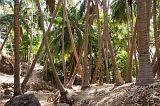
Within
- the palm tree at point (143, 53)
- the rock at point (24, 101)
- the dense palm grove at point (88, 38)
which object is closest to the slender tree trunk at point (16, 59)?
the dense palm grove at point (88, 38)

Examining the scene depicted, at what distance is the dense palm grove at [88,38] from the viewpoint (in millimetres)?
10867

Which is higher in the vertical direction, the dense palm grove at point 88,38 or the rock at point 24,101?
the dense palm grove at point 88,38

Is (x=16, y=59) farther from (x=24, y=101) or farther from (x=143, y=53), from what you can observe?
(x=143, y=53)

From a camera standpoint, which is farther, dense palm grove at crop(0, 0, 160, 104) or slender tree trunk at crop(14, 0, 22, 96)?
slender tree trunk at crop(14, 0, 22, 96)

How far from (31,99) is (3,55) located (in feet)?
73.4

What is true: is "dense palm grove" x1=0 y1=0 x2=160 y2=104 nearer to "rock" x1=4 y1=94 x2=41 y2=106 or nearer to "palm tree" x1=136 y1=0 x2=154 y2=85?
"palm tree" x1=136 y1=0 x2=154 y2=85

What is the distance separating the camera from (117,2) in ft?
73.0

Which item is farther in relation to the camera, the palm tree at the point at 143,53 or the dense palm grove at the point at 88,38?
the dense palm grove at the point at 88,38

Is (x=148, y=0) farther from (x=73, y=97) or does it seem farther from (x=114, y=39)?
(x=114, y=39)

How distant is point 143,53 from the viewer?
309 inches

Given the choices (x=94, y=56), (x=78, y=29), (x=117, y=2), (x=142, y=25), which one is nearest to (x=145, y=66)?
(x=142, y=25)

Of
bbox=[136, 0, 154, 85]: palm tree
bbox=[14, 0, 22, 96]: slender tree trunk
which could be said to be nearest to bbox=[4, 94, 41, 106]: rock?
bbox=[14, 0, 22, 96]: slender tree trunk

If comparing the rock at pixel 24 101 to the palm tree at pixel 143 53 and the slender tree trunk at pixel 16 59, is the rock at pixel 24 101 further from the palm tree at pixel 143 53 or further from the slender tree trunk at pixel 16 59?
the palm tree at pixel 143 53

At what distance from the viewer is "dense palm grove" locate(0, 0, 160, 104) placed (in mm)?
10867
